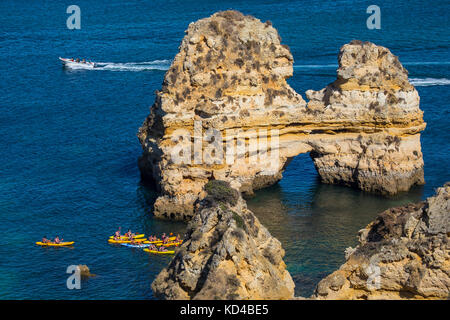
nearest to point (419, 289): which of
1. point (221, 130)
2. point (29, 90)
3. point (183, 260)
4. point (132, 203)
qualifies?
point (183, 260)

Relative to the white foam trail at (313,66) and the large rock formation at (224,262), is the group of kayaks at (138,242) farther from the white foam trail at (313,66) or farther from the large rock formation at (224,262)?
the white foam trail at (313,66)

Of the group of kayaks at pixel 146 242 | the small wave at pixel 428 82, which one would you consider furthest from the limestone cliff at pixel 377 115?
the small wave at pixel 428 82

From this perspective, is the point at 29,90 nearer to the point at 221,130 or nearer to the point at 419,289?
the point at 221,130

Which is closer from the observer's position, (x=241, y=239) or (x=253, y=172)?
(x=241, y=239)

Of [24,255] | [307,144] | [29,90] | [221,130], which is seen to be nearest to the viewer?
Answer: [24,255]

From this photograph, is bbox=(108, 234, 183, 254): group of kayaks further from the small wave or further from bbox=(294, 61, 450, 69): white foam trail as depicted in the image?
bbox=(294, 61, 450, 69): white foam trail
